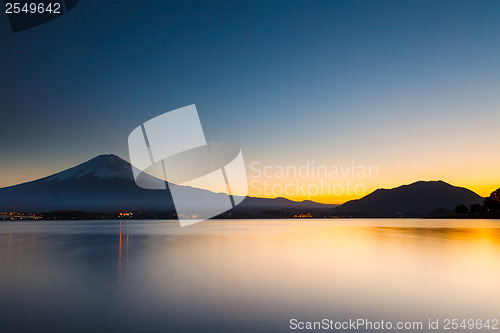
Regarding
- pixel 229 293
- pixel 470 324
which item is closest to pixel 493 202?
pixel 470 324

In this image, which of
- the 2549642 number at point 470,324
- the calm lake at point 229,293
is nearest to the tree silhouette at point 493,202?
the calm lake at point 229,293

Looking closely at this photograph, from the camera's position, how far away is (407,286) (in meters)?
10.6

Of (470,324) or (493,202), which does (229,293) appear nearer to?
(470,324)

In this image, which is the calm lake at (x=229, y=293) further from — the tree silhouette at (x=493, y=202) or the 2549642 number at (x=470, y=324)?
the tree silhouette at (x=493, y=202)

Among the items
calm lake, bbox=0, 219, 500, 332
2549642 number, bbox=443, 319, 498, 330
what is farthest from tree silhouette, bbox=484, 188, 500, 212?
2549642 number, bbox=443, 319, 498, 330

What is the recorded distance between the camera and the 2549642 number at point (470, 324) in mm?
6680

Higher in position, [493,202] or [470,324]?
[493,202]

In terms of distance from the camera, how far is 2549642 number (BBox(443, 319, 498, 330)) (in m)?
6.68

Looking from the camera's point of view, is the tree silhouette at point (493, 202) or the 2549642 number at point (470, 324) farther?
the tree silhouette at point (493, 202)

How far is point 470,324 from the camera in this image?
6914 millimetres

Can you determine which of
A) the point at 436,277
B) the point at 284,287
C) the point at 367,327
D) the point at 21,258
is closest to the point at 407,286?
the point at 436,277

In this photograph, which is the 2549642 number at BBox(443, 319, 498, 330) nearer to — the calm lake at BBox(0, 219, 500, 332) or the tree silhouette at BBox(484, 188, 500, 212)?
the calm lake at BBox(0, 219, 500, 332)

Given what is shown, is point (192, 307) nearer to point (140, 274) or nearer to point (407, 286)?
A: point (140, 274)

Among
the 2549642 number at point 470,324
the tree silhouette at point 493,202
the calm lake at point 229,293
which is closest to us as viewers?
the 2549642 number at point 470,324
